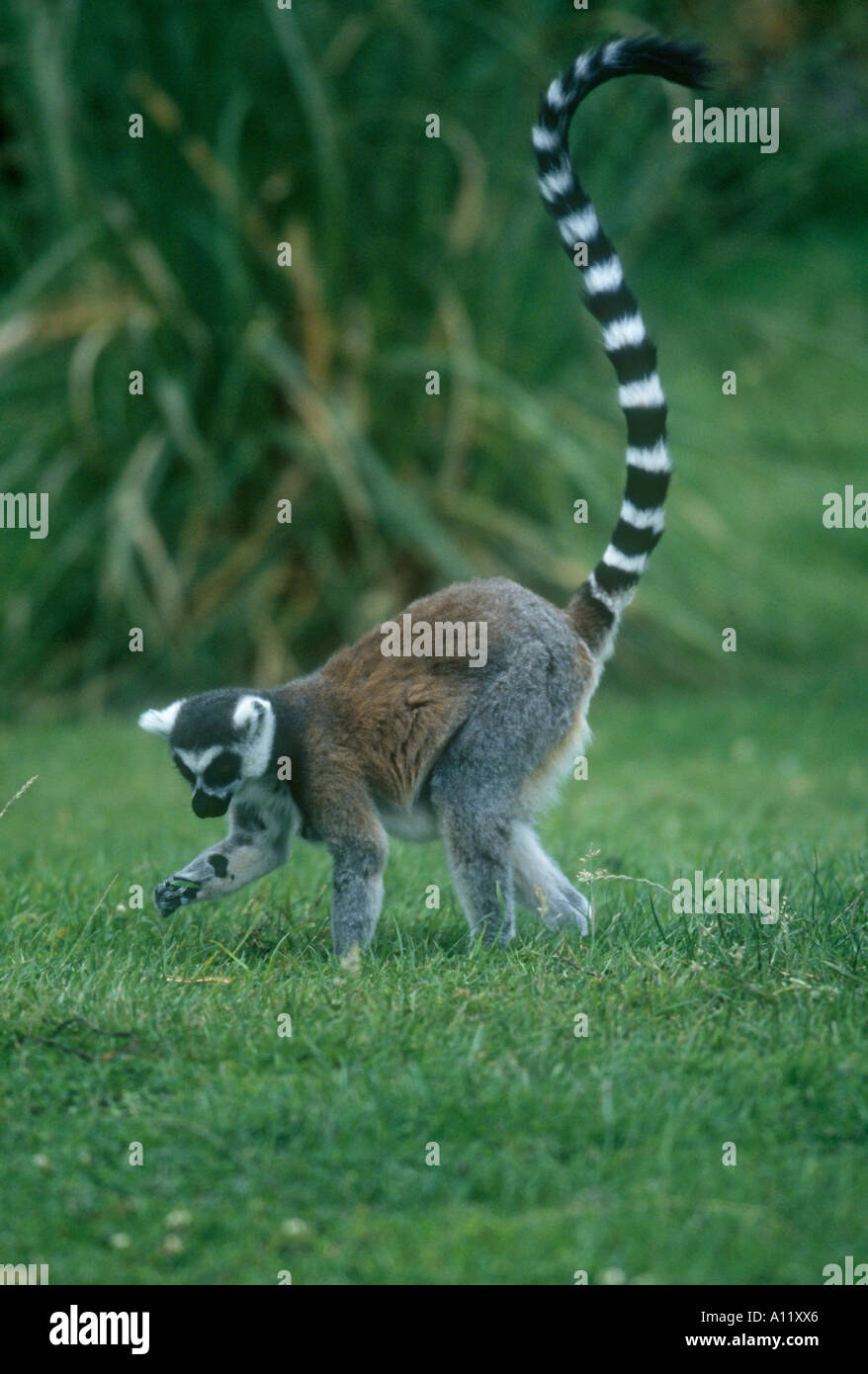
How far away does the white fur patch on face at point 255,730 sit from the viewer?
4.71 meters

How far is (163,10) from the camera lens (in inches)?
401

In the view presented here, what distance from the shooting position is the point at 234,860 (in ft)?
16.3

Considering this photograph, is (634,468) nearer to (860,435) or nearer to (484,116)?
(484,116)

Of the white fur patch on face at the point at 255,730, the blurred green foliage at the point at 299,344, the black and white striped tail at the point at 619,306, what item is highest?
the blurred green foliage at the point at 299,344

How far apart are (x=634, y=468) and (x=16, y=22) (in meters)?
7.55

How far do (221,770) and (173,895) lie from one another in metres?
0.46

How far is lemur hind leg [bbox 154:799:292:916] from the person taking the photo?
4855mm

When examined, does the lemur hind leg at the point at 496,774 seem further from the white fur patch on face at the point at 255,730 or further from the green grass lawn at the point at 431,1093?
the white fur patch on face at the point at 255,730

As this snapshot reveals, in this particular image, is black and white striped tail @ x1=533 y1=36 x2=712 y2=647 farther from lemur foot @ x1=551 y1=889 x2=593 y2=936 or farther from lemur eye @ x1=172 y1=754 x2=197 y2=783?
lemur eye @ x1=172 y1=754 x2=197 y2=783

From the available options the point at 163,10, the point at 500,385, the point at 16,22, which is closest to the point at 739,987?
the point at 500,385

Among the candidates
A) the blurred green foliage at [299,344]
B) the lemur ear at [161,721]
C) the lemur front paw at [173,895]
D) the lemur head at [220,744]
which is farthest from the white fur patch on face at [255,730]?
the blurred green foliage at [299,344]

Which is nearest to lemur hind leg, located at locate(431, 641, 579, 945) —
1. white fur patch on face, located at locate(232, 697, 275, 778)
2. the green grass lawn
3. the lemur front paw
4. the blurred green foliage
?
the green grass lawn

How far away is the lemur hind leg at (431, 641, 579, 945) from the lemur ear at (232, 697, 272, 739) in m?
0.58

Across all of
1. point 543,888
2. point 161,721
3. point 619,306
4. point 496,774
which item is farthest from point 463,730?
point 619,306
